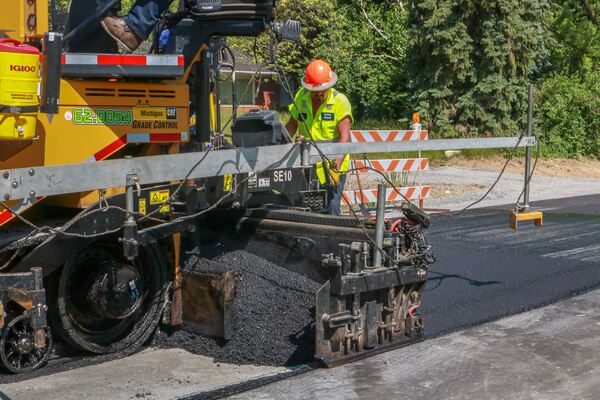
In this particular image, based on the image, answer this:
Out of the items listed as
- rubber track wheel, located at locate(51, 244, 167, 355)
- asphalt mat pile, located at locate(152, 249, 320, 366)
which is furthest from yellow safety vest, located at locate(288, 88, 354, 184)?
rubber track wheel, located at locate(51, 244, 167, 355)

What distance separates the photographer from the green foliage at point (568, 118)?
2341 cm

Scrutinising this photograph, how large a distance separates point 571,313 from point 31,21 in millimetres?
4613

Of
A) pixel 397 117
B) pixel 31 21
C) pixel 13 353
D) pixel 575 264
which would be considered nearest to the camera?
pixel 31 21

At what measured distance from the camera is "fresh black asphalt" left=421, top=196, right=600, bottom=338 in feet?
23.6

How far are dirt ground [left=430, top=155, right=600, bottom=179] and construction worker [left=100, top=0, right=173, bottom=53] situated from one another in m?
15.3

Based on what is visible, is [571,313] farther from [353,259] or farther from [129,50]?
[129,50]

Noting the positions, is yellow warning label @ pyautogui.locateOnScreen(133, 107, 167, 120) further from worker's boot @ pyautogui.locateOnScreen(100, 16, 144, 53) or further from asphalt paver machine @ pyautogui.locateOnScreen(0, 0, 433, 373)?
worker's boot @ pyautogui.locateOnScreen(100, 16, 144, 53)

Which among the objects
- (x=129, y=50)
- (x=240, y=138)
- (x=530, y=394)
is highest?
(x=129, y=50)

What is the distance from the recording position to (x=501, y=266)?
29.0ft

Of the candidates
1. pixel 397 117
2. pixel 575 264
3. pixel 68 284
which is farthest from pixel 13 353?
pixel 397 117

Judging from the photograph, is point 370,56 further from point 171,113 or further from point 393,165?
point 171,113

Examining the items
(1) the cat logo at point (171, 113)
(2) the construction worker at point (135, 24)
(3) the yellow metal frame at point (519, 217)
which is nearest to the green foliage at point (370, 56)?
(3) the yellow metal frame at point (519, 217)

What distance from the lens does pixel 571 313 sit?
6887mm

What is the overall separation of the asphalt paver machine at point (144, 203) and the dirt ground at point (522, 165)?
14.5 meters
